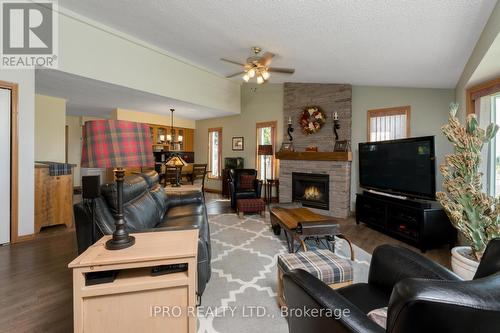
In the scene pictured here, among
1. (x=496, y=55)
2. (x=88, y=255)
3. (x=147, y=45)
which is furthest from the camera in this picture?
(x=147, y=45)

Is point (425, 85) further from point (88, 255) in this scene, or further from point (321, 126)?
point (88, 255)

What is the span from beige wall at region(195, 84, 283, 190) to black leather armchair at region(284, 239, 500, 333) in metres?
4.74

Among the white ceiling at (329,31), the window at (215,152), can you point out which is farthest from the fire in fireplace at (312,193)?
the window at (215,152)

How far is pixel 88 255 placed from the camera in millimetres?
1266

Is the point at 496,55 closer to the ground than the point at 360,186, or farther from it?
farther from it

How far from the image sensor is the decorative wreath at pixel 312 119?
4.98 meters

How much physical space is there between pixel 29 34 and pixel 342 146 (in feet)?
16.8

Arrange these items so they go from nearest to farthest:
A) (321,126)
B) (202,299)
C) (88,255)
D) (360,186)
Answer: (88,255) → (202,299) → (360,186) → (321,126)

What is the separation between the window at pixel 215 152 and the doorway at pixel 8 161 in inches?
186

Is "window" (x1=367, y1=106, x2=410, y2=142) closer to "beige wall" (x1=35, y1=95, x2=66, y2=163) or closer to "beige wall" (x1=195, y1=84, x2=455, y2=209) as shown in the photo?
"beige wall" (x1=195, y1=84, x2=455, y2=209)

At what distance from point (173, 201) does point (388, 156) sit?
3.42 m

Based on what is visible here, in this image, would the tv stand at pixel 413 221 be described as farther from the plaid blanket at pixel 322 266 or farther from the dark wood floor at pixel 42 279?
the plaid blanket at pixel 322 266

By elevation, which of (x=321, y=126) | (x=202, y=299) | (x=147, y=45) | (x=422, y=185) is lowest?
(x=202, y=299)

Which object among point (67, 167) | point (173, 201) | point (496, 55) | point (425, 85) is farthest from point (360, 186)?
point (67, 167)
